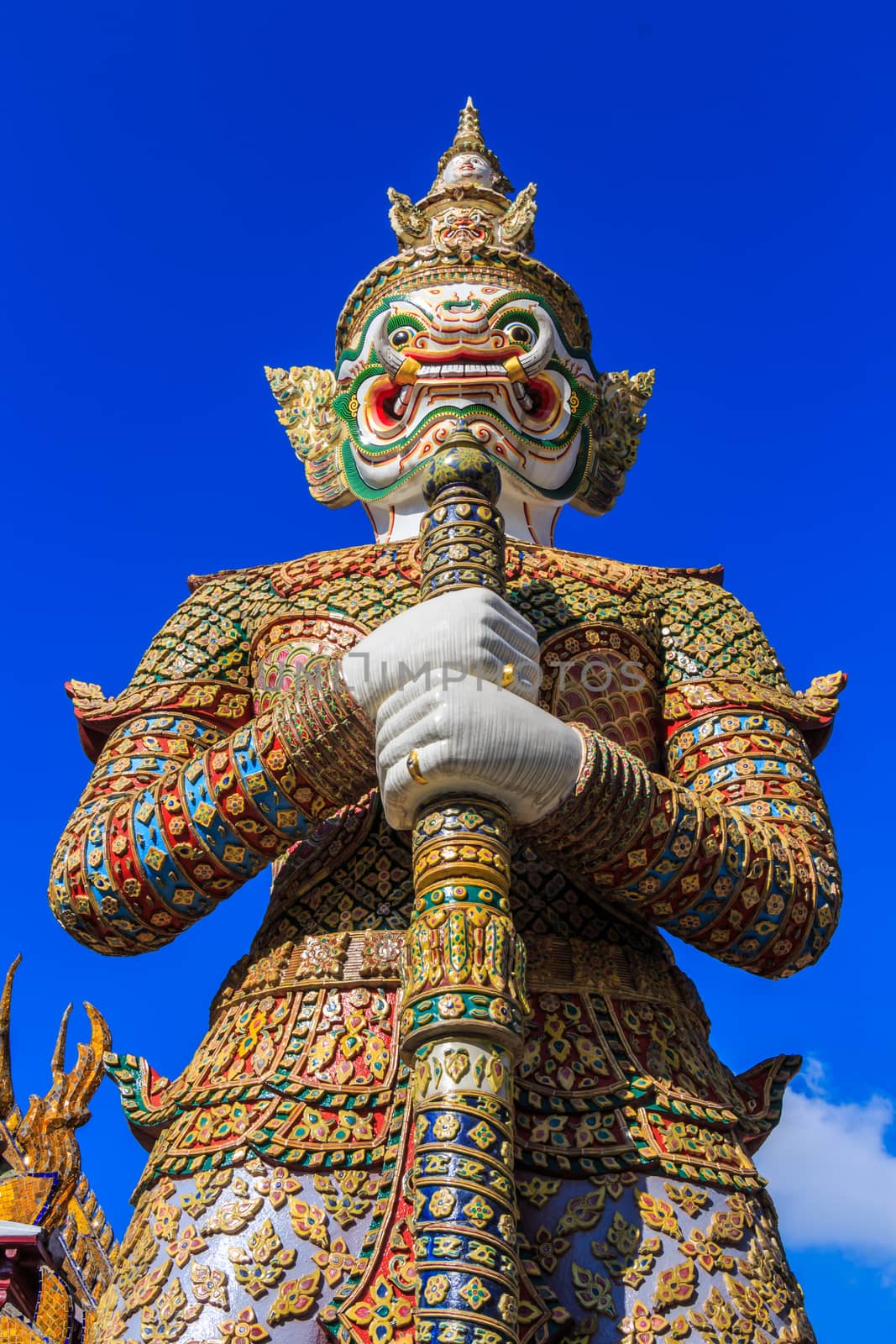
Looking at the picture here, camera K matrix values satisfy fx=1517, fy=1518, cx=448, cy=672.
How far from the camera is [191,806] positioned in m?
4.14

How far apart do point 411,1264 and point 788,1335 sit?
0.96 metres

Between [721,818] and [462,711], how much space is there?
89 cm

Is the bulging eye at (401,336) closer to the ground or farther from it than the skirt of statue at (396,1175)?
farther from it

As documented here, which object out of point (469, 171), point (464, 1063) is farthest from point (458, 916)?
point (469, 171)

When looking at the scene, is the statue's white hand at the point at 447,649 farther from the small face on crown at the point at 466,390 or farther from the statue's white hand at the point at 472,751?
the small face on crown at the point at 466,390

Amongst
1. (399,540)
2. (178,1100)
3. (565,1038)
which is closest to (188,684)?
(399,540)

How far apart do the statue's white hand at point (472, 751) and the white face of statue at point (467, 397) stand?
1753mm

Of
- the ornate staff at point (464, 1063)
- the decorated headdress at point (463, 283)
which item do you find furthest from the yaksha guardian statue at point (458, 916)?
the decorated headdress at point (463, 283)

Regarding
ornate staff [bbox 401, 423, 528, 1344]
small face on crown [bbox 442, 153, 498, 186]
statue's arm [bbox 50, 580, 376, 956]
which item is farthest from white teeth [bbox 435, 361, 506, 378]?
ornate staff [bbox 401, 423, 528, 1344]

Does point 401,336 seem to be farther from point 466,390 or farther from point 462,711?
point 462,711

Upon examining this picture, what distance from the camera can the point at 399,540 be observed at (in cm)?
531

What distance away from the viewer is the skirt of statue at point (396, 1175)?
352cm

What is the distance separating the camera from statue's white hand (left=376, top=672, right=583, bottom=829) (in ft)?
12.0

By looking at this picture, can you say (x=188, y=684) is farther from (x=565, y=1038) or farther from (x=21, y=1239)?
(x=21, y=1239)
